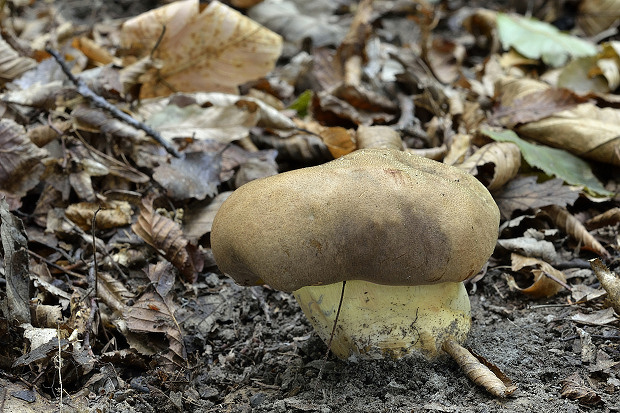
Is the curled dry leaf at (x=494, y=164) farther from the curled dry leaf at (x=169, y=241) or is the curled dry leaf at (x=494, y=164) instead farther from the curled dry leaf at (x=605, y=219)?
the curled dry leaf at (x=169, y=241)

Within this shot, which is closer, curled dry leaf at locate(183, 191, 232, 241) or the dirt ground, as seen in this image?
the dirt ground

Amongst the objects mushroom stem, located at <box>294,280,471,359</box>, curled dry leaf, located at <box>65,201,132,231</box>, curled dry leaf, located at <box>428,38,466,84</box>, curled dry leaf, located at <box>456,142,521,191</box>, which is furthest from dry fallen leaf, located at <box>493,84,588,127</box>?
curled dry leaf, located at <box>65,201,132,231</box>

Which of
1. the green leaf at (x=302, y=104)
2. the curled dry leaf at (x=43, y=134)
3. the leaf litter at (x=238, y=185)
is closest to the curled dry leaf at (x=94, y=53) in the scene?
the leaf litter at (x=238, y=185)

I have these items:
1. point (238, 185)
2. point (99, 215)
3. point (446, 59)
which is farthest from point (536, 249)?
point (446, 59)

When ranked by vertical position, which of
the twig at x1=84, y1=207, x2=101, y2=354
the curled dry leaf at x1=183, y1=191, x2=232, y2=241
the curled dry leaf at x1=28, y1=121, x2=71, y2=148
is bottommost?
the curled dry leaf at x1=183, y1=191, x2=232, y2=241

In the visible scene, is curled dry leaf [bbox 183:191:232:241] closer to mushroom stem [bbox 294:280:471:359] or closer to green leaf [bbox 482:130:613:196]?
mushroom stem [bbox 294:280:471:359]

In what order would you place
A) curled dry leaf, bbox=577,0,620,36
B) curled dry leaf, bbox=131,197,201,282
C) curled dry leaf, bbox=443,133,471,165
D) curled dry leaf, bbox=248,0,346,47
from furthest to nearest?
curled dry leaf, bbox=577,0,620,36, curled dry leaf, bbox=248,0,346,47, curled dry leaf, bbox=443,133,471,165, curled dry leaf, bbox=131,197,201,282

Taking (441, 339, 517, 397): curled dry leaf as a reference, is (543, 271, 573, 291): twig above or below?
below
